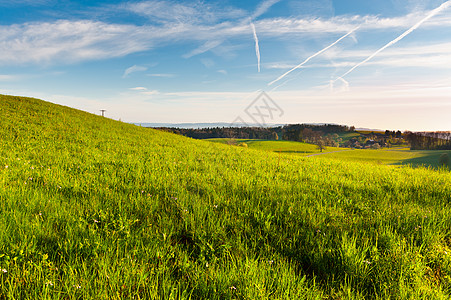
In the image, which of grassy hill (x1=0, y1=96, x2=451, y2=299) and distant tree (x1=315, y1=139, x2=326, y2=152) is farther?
distant tree (x1=315, y1=139, x2=326, y2=152)

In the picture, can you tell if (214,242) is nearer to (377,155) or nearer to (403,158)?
(403,158)

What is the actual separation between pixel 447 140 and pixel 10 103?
14719 cm

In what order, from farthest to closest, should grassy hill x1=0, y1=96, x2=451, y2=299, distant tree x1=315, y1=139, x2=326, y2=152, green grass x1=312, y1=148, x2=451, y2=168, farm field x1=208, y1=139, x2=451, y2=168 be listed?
1. distant tree x1=315, y1=139, x2=326, y2=152
2. farm field x1=208, y1=139, x2=451, y2=168
3. green grass x1=312, y1=148, x2=451, y2=168
4. grassy hill x1=0, y1=96, x2=451, y2=299

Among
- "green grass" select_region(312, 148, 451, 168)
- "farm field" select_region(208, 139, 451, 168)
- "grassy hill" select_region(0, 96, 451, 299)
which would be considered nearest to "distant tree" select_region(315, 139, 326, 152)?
"farm field" select_region(208, 139, 451, 168)

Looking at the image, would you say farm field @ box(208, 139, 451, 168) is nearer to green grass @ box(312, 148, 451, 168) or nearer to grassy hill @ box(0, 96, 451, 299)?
green grass @ box(312, 148, 451, 168)

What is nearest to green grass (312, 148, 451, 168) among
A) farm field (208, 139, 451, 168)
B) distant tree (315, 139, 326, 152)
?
farm field (208, 139, 451, 168)

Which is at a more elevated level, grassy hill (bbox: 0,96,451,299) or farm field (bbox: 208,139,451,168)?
grassy hill (bbox: 0,96,451,299)

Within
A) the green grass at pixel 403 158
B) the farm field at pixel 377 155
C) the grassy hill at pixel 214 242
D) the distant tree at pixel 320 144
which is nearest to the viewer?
the grassy hill at pixel 214 242

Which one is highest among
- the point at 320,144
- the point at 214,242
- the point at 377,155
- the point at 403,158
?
the point at 320,144

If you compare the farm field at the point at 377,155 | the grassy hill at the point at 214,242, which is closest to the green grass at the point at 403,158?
the farm field at the point at 377,155

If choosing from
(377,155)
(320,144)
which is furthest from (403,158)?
(320,144)

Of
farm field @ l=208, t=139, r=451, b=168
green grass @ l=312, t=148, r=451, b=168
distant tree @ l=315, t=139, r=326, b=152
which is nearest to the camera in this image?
green grass @ l=312, t=148, r=451, b=168

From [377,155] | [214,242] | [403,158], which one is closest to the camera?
[214,242]

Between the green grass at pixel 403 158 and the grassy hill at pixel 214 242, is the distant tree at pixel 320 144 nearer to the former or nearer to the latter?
the green grass at pixel 403 158
